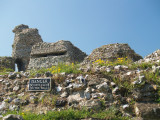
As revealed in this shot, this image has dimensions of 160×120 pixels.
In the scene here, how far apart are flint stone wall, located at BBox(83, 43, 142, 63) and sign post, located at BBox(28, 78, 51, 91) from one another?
4.37m

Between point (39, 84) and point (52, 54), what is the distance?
6.51 metres

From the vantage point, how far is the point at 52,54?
11.9m

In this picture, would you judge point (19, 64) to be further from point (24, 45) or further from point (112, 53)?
point (112, 53)

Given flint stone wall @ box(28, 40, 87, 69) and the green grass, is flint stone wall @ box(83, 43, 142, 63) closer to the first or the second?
flint stone wall @ box(28, 40, 87, 69)

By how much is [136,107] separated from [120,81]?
0.90 metres

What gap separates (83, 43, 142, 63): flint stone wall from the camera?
947 cm

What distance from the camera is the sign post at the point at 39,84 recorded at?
5.38 m

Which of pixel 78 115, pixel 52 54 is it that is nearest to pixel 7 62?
pixel 52 54

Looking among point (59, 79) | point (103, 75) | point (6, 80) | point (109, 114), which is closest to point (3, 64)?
point (6, 80)

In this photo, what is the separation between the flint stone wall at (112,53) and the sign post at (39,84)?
14.4 feet

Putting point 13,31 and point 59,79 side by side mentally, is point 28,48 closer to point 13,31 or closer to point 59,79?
point 13,31

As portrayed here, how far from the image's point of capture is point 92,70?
5.62 m

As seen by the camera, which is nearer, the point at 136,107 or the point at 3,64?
the point at 136,107

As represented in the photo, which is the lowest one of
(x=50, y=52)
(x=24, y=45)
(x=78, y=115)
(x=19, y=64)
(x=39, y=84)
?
(x=78, y=115)
